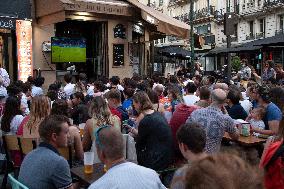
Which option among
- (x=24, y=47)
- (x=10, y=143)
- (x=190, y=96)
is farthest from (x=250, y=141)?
(x=24, y=47)

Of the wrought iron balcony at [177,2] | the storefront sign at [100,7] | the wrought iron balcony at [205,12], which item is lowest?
the storefront sign at [100,7]

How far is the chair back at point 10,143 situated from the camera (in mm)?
6055

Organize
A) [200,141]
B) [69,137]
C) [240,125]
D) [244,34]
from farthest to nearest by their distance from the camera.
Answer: [244,34] < [240,125] < [69,137] < [200,141]

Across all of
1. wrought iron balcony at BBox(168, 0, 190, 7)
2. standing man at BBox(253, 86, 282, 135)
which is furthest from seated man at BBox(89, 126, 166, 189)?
wrought iron balcony at BBox(168, 0, 190, 7)

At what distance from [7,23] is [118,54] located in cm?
496

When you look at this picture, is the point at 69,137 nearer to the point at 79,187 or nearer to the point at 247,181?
the point at 79,187

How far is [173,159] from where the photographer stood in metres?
5.93

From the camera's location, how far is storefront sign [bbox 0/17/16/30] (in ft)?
41.8

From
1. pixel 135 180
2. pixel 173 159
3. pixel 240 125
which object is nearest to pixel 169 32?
pixel 240 125

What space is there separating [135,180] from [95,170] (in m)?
1.86

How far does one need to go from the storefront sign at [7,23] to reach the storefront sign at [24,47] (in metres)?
0.44

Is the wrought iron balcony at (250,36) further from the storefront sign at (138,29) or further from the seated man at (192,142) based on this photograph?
the seated man at (192,142)

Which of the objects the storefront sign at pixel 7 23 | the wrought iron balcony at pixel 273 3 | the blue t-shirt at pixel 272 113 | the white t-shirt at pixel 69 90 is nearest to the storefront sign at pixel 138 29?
the storefront sign at pixel 7 23

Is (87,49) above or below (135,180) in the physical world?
above
